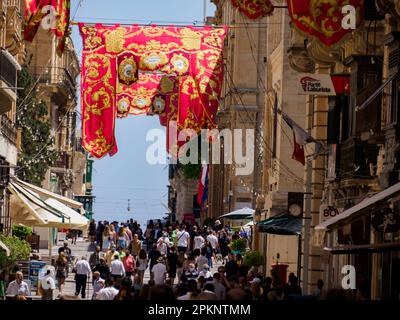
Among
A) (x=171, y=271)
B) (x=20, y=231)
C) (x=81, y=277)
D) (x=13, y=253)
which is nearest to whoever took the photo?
(x=13, y=253)

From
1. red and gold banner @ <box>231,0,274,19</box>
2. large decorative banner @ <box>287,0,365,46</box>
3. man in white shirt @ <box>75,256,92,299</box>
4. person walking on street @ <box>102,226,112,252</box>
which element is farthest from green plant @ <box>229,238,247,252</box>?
large decorative banner @ <box>287,0,365,46</box>

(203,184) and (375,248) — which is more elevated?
(375,248)

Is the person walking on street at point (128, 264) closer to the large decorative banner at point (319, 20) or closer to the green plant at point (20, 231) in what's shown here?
the green plant at point (20, 231)

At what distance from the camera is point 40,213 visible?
3834 centimetres

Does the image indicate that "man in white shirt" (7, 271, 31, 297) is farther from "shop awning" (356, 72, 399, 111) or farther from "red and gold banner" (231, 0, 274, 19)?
"shop awning" (356, 72, 399, 111)

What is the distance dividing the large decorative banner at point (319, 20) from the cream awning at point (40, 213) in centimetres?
1399

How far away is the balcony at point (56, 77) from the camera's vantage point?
287ft

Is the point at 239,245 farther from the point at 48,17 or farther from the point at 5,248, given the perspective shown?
the point at 48,17

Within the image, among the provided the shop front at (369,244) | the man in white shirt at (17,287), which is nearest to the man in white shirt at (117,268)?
the shop front at (369,244)

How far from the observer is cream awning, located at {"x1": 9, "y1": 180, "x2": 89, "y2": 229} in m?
37.2

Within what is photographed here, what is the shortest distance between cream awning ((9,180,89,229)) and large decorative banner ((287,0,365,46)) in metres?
14.0

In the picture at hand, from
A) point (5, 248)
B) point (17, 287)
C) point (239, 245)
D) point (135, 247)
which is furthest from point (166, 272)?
point (239, 245)

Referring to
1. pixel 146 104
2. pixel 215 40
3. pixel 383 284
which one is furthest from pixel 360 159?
pixel 146 104

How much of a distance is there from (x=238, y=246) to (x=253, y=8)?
83.3ft
